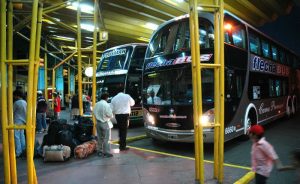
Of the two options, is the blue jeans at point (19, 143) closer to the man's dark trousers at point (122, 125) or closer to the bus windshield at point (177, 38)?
the man's dark trousers at point (122, 125)

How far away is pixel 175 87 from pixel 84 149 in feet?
10.3

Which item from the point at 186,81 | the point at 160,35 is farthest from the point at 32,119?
the point at 160,35

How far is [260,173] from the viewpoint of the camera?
174 inches

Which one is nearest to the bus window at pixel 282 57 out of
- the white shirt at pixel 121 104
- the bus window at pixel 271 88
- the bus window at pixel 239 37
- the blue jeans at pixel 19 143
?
the bus window at pixel 271 88

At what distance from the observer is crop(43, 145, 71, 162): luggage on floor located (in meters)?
7.69

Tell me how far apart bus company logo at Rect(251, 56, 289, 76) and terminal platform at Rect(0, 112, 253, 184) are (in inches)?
193

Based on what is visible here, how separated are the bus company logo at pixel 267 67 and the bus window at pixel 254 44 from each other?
27 cm

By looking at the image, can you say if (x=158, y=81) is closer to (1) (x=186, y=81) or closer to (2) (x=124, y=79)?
(1) (x=186, y=81)

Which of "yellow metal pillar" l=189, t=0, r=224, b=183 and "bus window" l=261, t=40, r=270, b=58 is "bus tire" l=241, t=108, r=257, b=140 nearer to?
"bus window" l=261, t=40, r=270, b=58

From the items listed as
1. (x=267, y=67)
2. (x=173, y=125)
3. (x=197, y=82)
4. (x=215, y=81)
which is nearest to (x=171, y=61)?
(x=173, y=125)

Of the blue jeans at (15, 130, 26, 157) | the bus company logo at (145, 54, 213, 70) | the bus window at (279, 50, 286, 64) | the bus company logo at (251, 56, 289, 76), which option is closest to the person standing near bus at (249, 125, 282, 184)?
the bus company logo at (145, 54, 213, 70)

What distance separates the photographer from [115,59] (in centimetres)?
1468

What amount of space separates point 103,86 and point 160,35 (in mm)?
5684

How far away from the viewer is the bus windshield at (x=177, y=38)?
8656 mm
